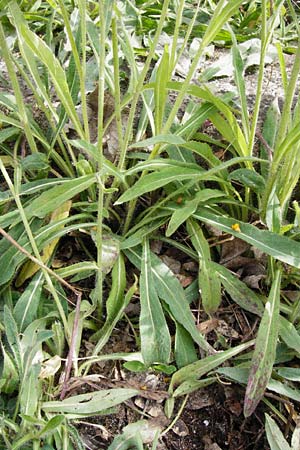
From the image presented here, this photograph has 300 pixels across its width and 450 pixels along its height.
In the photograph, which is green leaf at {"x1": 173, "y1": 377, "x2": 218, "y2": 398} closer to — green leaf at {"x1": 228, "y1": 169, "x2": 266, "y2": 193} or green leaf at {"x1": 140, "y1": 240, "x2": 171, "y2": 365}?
green leaf at {"x1": 140, "y1": 240, "x2": 171, "y2": 365}

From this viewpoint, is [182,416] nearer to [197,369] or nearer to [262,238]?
[197,369]

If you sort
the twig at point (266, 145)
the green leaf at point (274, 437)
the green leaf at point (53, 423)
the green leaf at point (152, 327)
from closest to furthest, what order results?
the green leaf at point (53, 423) < the green leaf at point (274, 437) < the green leaf at point (152, 327) < the twig at point (266, 145)

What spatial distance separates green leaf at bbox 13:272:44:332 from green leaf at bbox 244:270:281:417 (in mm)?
510

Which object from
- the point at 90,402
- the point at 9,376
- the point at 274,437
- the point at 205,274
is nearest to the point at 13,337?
the point at 9,376

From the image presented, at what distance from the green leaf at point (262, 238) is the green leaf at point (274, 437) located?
0.35m

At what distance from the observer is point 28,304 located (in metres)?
1.38

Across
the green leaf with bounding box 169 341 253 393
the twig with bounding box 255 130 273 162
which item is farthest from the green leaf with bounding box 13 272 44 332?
the twig with bounding box 255 130 273 162

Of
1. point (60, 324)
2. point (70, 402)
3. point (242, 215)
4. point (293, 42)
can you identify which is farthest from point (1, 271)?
point (293, 42)

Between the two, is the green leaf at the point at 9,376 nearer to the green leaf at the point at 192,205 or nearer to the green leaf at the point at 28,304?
the green leaf at the point at 28,304

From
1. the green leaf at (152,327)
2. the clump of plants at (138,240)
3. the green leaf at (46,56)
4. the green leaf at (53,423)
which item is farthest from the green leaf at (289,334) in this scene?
the green leaf at (46,56)

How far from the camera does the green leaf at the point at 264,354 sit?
4.10ft

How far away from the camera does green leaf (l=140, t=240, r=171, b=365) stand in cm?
134

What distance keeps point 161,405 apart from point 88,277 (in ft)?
1.23

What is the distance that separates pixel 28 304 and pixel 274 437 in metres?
0.62
